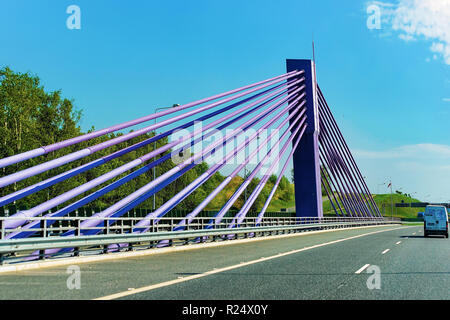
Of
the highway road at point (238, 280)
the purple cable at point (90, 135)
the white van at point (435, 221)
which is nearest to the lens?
the highway road at point (238, 280)

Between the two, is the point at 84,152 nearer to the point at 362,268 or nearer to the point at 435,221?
the point at 362,268

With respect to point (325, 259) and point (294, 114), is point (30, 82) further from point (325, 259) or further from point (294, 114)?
point (325, 259)

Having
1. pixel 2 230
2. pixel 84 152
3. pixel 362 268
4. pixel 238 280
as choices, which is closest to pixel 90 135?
pixel 84 152

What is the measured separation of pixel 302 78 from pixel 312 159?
6.08 meters

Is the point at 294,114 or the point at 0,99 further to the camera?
the point at 0,99

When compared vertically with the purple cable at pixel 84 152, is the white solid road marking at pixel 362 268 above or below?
below

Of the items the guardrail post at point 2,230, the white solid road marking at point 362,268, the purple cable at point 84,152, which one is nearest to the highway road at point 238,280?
the white solid road marking at point 362,268

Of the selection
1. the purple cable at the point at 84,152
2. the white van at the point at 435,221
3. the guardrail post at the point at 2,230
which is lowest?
the white van at the point at 435,221

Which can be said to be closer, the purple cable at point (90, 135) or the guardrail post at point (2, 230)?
the guardrail post at point (2, 230)

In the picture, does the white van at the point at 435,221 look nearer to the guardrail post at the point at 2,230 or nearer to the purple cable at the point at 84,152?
the purple cable at the point at 84,152

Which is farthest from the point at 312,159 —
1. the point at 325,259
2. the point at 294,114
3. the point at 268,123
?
the point at 325,259

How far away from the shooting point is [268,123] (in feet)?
86.0

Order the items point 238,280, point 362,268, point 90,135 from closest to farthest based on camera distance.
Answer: point 238,280, point 362,268, point 90,135

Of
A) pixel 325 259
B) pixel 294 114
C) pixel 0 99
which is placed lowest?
pixel 325 259
